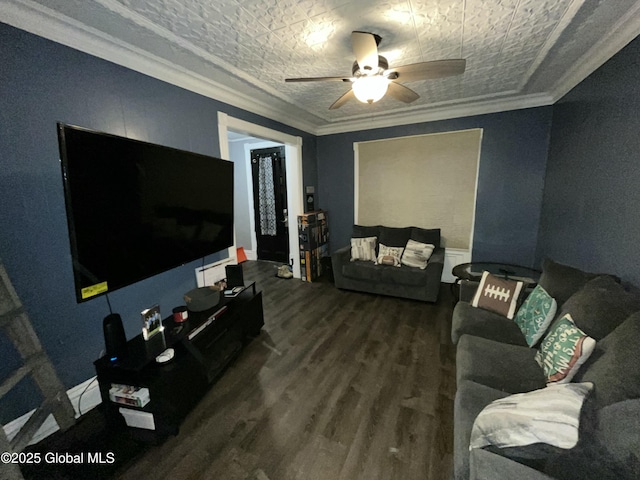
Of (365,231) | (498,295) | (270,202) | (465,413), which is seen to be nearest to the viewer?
(465,413)

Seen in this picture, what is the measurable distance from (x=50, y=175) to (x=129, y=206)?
1.86ft

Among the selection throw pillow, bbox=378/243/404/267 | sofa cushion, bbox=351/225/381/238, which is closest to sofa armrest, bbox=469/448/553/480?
throw pillow, bbox=378/243/404/267

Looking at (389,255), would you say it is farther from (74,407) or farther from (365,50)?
(74,407)

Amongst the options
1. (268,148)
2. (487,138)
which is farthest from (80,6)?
(487,138)

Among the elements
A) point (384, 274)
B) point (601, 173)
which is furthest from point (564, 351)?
point (384, 274)

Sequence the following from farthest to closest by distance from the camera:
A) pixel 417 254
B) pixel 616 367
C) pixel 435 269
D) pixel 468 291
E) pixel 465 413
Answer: pixel 417 254
pixel 435 269
pixel 468 291
pixel 465 413
pixel 616 367

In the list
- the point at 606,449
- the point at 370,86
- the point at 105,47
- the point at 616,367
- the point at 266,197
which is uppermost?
the point at 105,47

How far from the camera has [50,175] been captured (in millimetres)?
1580

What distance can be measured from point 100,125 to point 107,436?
2.02 m

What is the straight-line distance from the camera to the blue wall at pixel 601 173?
5.34 ft

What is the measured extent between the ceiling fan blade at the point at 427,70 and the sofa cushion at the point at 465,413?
190 centimetres

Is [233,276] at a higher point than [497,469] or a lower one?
higher

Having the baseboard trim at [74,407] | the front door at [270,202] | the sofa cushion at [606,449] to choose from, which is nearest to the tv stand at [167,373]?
the baseboard trim at [74,407]

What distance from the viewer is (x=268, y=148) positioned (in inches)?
196
